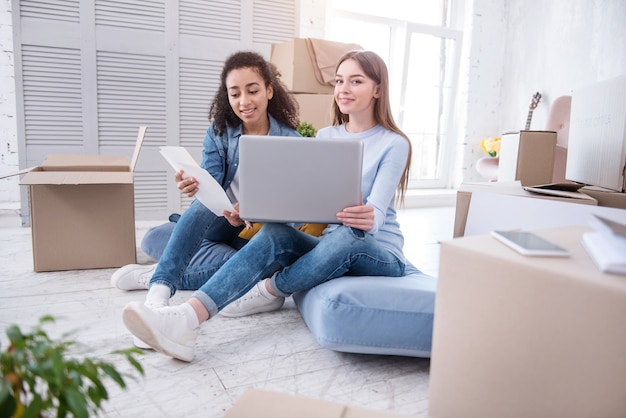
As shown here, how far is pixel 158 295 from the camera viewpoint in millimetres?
1312

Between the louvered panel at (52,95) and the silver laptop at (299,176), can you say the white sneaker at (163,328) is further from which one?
the louvered panel at (52,95)

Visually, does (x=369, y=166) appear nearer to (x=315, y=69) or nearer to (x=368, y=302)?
(x=368, y=302)

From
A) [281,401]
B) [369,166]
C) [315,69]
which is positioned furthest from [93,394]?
[315,69]

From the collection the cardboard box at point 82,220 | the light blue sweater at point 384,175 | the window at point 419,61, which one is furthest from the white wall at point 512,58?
the light blue sweater at point 384,175

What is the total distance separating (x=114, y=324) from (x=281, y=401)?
0.93 m

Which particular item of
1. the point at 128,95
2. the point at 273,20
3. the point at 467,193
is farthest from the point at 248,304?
the point at 273,20

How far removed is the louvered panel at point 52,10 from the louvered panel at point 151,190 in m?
0.89

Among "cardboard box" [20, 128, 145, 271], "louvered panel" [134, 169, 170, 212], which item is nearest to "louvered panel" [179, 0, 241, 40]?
"louvered panel" [134, 169, 170, 212]

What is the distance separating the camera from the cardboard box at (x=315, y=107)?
263cm

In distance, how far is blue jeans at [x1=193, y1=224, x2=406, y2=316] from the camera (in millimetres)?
1222

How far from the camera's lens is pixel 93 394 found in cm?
40

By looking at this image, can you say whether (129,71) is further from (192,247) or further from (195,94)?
(192,247)

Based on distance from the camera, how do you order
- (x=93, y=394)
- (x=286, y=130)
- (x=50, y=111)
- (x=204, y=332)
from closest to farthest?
(x=93, y=394), (x=204, y=332), (x=286, y=130), (x=50, y=111)

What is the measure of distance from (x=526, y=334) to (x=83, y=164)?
6.29ft
